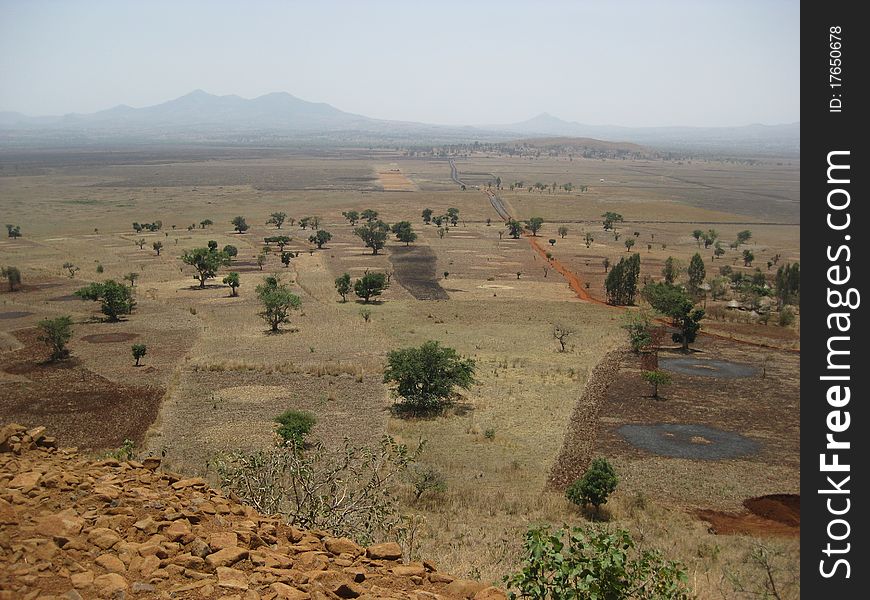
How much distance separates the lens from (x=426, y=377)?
3288 centimetres

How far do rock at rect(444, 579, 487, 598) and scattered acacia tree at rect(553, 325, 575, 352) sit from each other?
117 ft

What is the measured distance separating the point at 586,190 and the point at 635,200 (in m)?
20.4

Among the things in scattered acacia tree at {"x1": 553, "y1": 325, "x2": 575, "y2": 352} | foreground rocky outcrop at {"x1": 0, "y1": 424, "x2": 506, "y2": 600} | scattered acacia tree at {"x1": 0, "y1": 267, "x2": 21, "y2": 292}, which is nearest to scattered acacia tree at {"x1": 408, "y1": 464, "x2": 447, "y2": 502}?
foreground rocky outcrop at {"x1": 0, "y1": 424, "x2": 506, "y2": 600}

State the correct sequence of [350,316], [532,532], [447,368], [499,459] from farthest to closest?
[350,316] < [447,368] < [499,459] < [532,532]

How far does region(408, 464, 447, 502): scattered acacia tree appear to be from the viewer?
21.0 m

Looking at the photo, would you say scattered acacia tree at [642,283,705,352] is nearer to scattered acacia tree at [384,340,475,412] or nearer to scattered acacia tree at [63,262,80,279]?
scattered acacia tree at [384,340,475,412]

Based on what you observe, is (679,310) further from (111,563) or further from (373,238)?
(373,238)

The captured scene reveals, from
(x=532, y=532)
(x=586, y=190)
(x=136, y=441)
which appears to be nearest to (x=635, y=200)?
(x=586, y=190)

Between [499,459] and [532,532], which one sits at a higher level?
[532,532]

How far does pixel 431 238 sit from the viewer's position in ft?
324

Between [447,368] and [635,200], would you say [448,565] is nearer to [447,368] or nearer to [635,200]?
[447,368]

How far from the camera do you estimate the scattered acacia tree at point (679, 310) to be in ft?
145

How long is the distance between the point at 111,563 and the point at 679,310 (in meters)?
43.4

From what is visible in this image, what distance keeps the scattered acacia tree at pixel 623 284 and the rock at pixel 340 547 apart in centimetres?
5260
